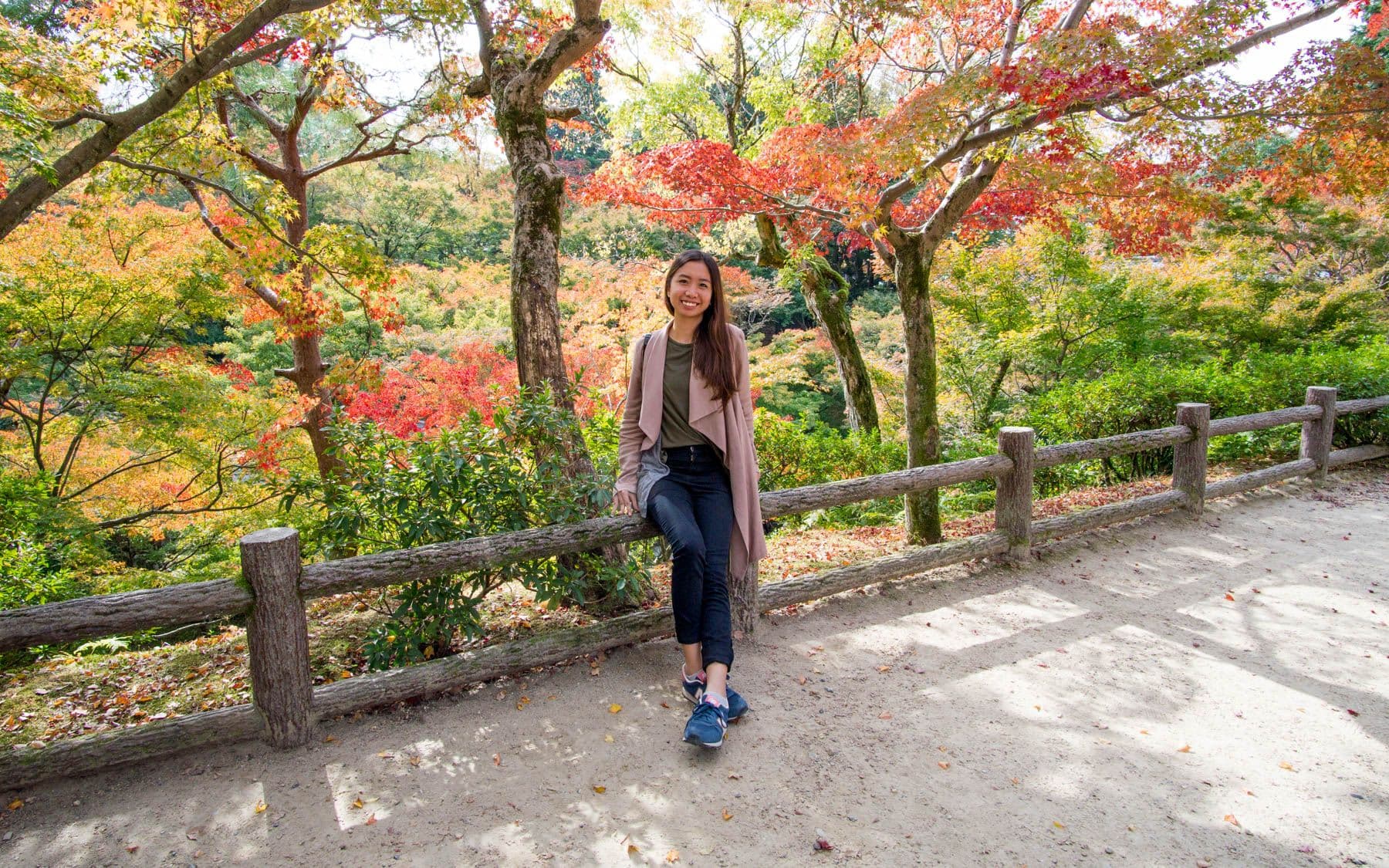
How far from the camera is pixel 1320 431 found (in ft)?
21.3

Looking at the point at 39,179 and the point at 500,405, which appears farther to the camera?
the point at 500,405

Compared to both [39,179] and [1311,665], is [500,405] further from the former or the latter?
[1311,665]

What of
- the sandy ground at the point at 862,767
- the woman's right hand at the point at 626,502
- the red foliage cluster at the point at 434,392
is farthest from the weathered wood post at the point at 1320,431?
the red foliage cluster at the point at 434,392

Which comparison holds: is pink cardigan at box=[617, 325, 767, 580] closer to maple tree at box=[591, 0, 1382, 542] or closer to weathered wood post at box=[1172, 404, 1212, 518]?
maple tree at box=[591, 0, 1382, 542]

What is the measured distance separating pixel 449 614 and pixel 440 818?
1.00 m

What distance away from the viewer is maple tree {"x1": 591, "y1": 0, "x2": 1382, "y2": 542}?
4223mm

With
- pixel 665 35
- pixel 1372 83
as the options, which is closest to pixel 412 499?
pixel 1372 83

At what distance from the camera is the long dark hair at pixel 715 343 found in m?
2.92

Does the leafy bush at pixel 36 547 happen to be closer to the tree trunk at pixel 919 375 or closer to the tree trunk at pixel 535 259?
the tree trunk at pixel 535 259

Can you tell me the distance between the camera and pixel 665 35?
1037 cm

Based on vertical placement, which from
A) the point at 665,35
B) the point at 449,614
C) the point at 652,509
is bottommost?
the point at 449,614

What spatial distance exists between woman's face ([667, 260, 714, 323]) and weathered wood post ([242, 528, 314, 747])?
69.9 inches

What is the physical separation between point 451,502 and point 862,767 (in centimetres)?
212

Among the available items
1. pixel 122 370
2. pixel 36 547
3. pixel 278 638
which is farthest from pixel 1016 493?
pixel 122 370
